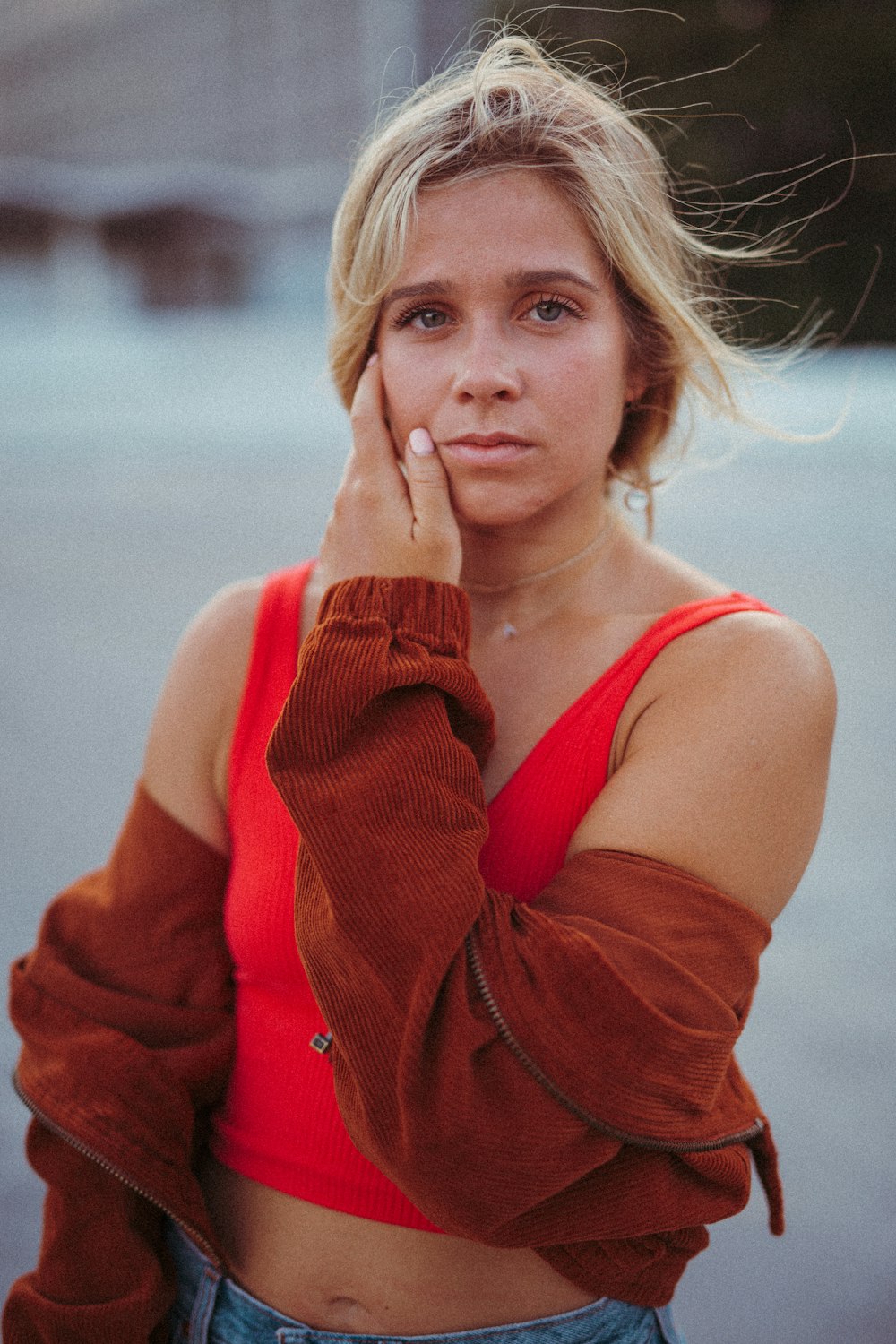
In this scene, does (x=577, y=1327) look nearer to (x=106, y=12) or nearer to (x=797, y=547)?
(x=797, y=547)

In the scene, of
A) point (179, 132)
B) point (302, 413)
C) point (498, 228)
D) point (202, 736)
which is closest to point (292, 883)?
point (202, 736)

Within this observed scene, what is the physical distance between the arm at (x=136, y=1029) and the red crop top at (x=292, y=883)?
0.04 meters

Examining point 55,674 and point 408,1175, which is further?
point 55,674

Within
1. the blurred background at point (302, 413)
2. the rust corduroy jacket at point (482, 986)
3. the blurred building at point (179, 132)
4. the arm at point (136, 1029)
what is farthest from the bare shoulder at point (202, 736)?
the blurred building at point (179, 132)

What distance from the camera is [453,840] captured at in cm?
102

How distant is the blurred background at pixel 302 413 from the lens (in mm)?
2463

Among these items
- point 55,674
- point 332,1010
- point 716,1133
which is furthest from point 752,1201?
point 55,674

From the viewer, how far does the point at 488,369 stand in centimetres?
120

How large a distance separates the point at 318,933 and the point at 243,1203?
1.44 ft

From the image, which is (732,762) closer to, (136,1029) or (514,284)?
(514,284)

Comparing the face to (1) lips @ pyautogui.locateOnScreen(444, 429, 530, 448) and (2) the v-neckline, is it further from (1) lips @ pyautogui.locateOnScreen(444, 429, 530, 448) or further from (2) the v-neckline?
(2) the v-neckline

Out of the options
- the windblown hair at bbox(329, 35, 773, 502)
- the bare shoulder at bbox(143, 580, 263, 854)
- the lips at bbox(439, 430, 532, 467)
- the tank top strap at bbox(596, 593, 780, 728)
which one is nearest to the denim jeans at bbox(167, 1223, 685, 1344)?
the bare shoulder at bbox(143, 580, 263, 854)

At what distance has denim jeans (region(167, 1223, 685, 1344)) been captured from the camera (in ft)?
3.90

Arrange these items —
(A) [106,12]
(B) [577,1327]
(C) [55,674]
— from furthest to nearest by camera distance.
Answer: (A) [106,12] < (C) [55,674] < (B) [577,1327]
